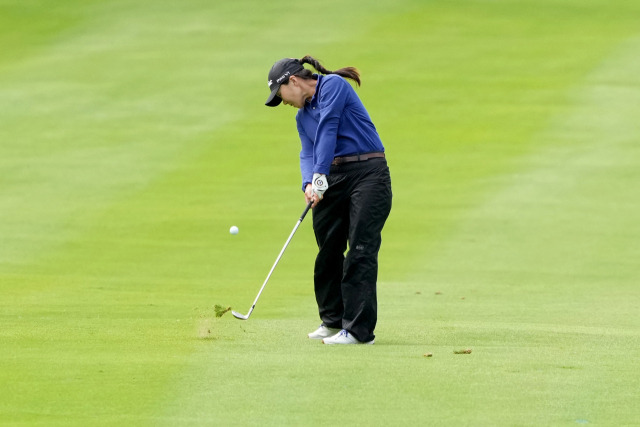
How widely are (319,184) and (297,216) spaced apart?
7.04 meters

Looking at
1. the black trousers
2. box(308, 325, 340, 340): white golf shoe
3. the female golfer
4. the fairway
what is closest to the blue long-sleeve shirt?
the female golfer

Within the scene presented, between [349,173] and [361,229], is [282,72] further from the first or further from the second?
[361,229]

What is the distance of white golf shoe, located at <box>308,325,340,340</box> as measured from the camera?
7.62 meters

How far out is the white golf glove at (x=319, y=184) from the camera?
23.7 ft

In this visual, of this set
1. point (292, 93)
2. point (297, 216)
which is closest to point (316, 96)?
point (292, 93)

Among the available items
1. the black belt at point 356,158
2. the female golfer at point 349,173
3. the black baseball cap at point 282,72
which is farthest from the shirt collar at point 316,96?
the black belt at point 356,158

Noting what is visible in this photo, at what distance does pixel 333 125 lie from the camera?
7.23 metres

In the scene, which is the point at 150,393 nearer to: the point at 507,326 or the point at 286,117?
the point at 507,326

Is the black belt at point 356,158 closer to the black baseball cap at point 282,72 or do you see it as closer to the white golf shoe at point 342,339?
the black baseball cap at point 282,72

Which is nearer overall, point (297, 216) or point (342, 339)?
point (342, 339)

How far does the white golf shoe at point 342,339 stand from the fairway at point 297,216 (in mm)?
159

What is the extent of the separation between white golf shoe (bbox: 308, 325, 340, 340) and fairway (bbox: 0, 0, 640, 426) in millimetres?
263

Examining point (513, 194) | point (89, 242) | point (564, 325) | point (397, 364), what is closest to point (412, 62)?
point (513, 194)

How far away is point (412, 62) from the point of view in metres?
20.5
